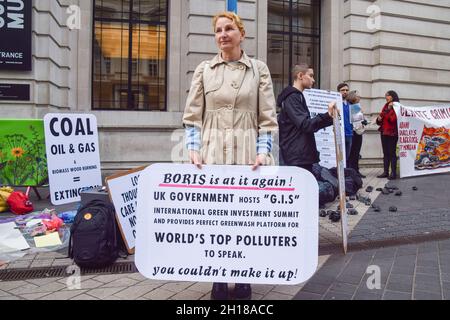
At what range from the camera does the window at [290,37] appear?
1328 centimetres

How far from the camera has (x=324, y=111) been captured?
816 centimetres

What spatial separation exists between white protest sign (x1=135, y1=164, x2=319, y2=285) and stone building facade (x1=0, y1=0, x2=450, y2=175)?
7823 millimetres

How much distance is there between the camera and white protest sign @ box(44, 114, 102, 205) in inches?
221

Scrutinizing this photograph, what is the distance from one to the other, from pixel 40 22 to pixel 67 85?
1864 millimetres

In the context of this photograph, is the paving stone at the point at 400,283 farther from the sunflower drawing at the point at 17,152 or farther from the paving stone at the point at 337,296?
the sunflower drawing at the point at 17,152

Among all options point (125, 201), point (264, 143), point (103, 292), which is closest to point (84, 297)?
point (103, 292)

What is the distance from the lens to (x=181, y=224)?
107 inches

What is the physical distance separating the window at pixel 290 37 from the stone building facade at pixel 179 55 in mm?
34

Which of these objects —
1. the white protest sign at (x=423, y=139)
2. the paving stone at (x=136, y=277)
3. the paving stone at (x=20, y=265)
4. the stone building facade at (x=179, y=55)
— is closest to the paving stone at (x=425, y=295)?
the paving stone at (x=136, y=277)

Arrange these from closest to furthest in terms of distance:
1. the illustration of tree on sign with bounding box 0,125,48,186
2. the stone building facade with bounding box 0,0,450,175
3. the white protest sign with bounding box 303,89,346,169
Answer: the illustration of tree on sign with bounding box 0,125,48,186 → the white protest sign with bounding box 303,89,346,169 → the stone building facade with bounding box 0,0,450,175

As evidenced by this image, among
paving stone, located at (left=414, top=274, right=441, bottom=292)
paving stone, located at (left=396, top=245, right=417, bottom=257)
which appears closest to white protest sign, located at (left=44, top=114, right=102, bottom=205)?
paving stone, located at (left=396, top=245, right=417, bottom=257)

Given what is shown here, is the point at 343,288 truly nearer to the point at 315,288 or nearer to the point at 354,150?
the point at 315,288

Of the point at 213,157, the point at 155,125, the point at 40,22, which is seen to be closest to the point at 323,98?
the point at 155,125

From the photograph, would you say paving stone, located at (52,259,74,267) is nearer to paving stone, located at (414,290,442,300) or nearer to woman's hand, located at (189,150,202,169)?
woman's hand, located at (189,150,202,169)
